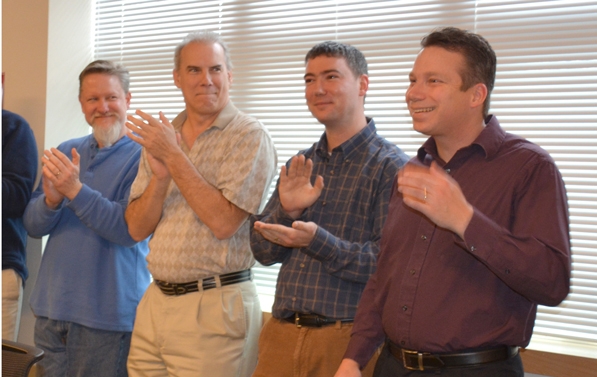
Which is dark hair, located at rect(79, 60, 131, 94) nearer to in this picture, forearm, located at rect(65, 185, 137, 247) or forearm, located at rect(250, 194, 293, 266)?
forearm, located at rect(65, 185, 137, 247)

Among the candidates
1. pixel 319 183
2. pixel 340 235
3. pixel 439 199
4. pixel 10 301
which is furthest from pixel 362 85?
pixel 10 301

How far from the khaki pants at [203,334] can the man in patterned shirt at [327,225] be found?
0.80ft

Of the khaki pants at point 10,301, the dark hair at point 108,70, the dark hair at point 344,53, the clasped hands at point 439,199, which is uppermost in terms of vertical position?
the dark hair at point 344,53

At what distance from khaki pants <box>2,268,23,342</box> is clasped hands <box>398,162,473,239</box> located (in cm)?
243

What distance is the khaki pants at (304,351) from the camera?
6.11ft

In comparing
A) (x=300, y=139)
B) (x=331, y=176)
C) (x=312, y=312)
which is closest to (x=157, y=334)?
(x=312, y=312)

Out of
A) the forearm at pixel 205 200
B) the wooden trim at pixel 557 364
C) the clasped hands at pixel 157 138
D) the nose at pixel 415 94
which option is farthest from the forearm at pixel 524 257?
the clasped hands at pixel 157 138

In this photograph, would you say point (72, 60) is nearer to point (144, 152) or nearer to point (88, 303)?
point (144, 152)

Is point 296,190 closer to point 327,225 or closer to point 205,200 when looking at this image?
point 327,225

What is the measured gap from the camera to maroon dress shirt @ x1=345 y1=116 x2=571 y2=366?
4.13 feet

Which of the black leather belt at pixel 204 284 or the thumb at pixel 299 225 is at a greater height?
the thumb at pixel 299 225

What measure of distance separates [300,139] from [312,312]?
115 cm

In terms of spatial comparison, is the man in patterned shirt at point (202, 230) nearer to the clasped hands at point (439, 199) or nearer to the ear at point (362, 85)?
the ear at point (362, 85)

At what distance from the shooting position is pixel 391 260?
162 centimetres
